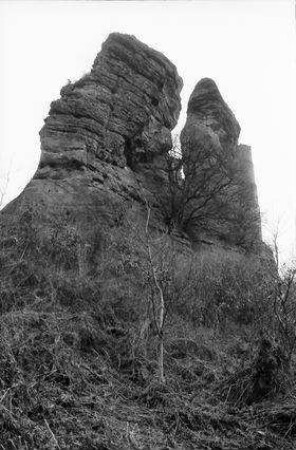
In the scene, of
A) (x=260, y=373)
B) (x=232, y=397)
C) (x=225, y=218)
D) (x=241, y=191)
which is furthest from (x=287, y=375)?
(x=241, y=191)

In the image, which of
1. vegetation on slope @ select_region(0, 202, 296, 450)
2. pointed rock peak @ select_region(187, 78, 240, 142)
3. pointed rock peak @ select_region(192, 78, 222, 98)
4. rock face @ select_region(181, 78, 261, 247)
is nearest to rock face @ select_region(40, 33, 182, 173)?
rock face @ select_region(181, 78, 261, 247)

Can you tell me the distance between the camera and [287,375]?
5316 millimetres

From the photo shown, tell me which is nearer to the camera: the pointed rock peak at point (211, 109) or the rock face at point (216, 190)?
the rock face at point (216, 190)

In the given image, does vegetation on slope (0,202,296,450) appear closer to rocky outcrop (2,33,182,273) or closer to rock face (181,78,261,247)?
rocky outcrop (2,33,182,273)

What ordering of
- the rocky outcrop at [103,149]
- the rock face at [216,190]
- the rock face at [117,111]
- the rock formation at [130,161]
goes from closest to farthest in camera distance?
the rocky outcrop at [103,149]
the rock formation at [130,161]
the rock face at [117,111]
the rock face at [216,190]

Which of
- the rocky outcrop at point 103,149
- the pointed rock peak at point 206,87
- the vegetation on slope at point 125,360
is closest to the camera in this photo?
the vegetation on slope at point 125,360

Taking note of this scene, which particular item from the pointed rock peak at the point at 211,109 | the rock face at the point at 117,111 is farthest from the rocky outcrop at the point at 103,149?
the pointed rock peak at the point at 211,109

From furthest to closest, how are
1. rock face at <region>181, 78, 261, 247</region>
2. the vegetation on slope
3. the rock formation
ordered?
rock face at <region>181, 78, 261, 247</region> < the rock formation < the vegetation on slope

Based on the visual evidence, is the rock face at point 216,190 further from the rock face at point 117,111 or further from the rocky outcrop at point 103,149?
the rock face at point 117,111

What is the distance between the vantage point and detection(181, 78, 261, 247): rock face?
1759 cm

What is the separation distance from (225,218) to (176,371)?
12951 mm

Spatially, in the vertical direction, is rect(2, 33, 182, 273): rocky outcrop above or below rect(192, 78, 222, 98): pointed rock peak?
below

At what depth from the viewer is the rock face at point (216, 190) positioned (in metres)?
17.6

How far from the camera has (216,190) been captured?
17969 millimetres
